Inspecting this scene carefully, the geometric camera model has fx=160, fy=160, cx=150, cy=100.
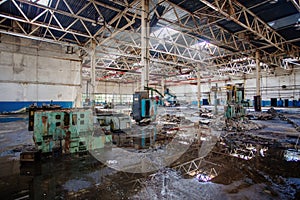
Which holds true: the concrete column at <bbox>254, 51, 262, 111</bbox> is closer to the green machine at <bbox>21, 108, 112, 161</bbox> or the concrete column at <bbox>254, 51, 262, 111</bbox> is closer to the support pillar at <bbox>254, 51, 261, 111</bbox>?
the support pillar at <bbox>254, 51, 261, 111</bbox>

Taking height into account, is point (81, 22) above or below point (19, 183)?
above

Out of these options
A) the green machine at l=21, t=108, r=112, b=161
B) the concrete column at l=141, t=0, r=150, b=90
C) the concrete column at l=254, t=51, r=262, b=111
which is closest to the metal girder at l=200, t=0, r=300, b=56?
the concrete column at l=254, t=51, r=262, b=111

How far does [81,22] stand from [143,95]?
7.14 metres

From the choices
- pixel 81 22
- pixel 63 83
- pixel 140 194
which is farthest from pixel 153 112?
pixel 63 83

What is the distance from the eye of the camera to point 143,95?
8445 mm

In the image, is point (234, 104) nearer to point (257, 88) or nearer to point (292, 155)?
point (292, 155)

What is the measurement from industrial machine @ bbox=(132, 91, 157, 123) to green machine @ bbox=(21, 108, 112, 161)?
332cm

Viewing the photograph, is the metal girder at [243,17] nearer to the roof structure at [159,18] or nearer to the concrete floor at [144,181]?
the roof structure at [159,18]

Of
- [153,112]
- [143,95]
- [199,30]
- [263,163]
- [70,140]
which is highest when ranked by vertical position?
[199,30]

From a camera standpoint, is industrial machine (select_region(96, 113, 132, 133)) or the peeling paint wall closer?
industrial machine (select_region(96, 113, 132, 133))

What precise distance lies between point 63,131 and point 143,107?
14.0ft

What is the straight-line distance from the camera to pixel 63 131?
470cm

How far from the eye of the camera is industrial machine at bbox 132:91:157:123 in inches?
328

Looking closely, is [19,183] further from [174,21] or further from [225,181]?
[174,21]
